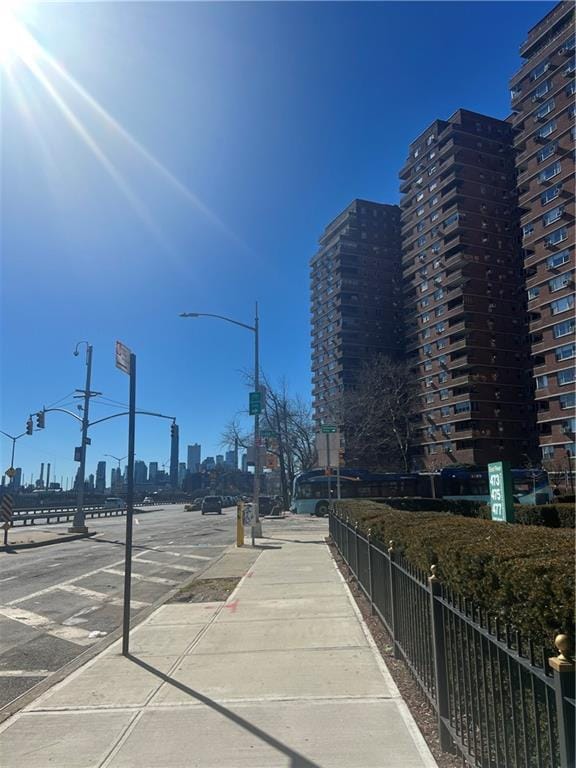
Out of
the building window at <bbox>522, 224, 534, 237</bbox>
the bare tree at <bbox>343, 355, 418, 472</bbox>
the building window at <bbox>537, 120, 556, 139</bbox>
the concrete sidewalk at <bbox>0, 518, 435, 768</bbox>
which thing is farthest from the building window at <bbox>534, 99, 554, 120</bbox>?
the concrete sidewalk at <bbox>0, 518, 435, 768</bbox>

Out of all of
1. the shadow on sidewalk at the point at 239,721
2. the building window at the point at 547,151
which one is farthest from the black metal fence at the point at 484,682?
the building window at the point at 547,151

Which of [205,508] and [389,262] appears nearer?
[205,508]

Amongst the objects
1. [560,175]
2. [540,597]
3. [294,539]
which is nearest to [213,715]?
[540,597]

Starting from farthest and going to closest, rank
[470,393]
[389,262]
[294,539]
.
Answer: [389,262] < [470,393] < [294,539]

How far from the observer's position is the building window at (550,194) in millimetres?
62662

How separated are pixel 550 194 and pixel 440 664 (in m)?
70.3

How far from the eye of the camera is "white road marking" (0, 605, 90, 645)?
7.74 metres

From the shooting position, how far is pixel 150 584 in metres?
12.1

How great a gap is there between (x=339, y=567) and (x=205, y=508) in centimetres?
4201

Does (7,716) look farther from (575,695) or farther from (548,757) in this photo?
(575,695)

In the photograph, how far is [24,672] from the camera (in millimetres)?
6203

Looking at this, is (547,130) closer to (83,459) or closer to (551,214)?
(551,214)

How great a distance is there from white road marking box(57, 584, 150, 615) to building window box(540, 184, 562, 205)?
6604 centimetres

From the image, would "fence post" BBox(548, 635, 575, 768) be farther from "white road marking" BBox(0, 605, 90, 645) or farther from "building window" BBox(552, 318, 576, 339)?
"building window" BBox(552, 318, 576, 339)
